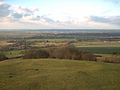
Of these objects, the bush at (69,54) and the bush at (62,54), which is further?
the bush at (62,54)


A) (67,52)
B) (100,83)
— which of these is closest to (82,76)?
(100,83)

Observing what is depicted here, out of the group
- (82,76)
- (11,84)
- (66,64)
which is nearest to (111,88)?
(82,76)

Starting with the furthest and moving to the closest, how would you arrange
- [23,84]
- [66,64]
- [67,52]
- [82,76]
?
[67,52] < [66,64] < [82,76] < [23,84]

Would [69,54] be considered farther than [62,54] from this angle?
No

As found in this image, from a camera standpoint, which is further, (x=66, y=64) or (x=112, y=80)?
(x=66, y=64)

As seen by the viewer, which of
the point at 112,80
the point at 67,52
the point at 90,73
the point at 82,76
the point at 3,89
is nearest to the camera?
the point at 3,89

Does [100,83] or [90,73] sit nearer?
[100,83]

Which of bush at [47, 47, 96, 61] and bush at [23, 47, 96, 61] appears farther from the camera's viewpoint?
bush at [23, 47, 96, 61]

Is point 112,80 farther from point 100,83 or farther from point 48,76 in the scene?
point 48,76

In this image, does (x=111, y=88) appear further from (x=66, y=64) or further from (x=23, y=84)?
(x=66, y=64)
